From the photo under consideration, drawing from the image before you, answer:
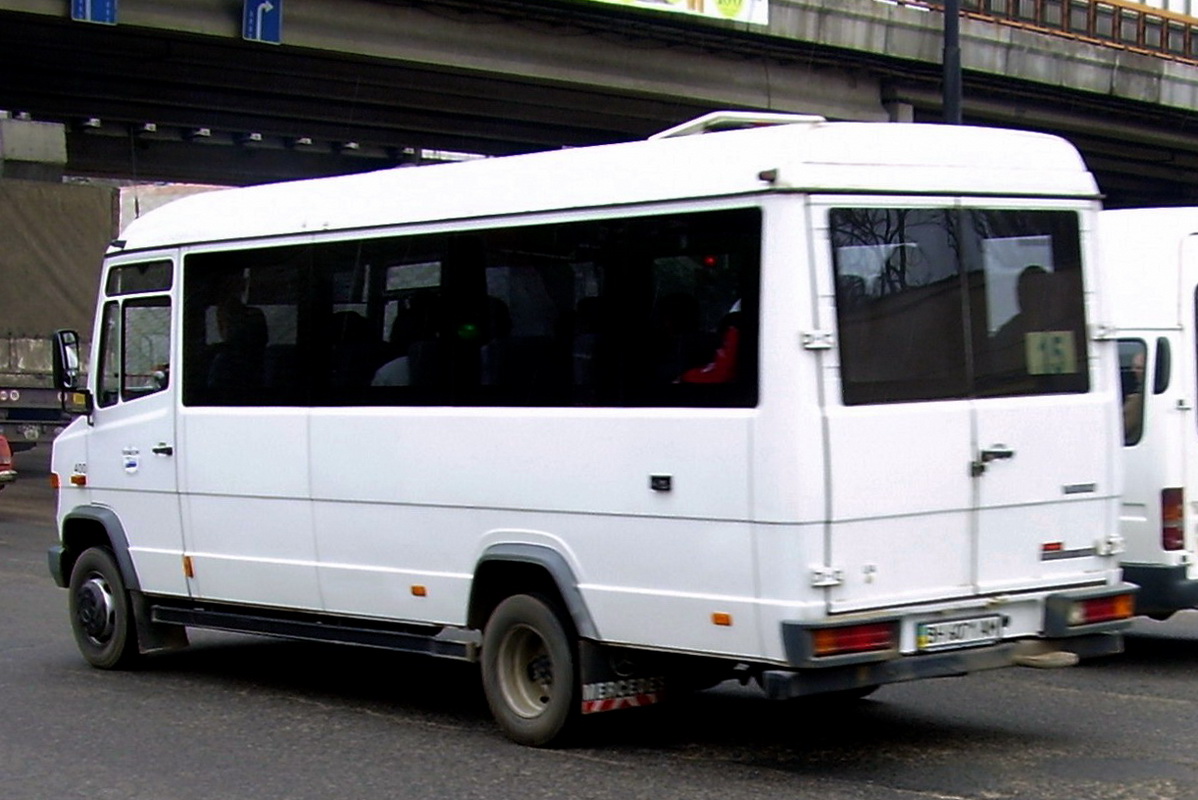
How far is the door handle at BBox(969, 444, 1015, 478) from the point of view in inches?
306

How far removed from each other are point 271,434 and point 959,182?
152 inches

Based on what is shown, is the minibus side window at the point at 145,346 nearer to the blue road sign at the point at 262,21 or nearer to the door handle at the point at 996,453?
the door handle at the point at 996,453

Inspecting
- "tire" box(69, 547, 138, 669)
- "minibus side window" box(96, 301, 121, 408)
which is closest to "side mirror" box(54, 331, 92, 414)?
"minibus side window" box(96, 301, 121, 408)

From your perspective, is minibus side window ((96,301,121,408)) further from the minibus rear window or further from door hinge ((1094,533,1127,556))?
door hinge ((1094,533,1127,556))

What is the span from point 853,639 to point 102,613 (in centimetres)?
535

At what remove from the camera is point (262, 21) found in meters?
28.6

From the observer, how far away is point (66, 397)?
11.5 meters

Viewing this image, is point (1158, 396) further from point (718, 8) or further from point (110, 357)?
point (718, 8)

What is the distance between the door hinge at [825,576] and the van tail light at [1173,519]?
375 cm

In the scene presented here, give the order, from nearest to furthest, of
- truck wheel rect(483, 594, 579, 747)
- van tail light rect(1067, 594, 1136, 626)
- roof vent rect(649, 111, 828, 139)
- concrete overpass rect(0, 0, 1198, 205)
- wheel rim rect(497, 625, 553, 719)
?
1. van tail light rect(1067, 594, 1136, 626)
2. truck wheel rect(483, 594, 579, 747)
3. roof vent rect(649, 111, 828, 139)
4. wheel rim rect(497, 625, 553, 719)
5. concrete overpass rect(0, 0, 1198, 205)

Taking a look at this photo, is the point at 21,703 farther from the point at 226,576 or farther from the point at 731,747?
the point at 731,747

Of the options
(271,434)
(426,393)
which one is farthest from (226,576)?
(426,393)

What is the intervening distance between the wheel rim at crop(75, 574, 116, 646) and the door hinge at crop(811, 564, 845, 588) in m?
5.20

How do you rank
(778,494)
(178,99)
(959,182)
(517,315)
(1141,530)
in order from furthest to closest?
(178,99) → (1141,530) → (517,315) → (959,182) → (778,494)
